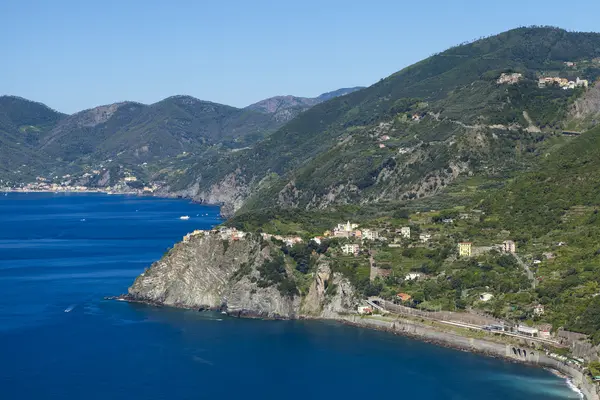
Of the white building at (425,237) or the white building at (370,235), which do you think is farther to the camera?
the white building at (370,235)

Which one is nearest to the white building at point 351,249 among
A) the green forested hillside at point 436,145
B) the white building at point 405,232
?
the white building at point 405,232

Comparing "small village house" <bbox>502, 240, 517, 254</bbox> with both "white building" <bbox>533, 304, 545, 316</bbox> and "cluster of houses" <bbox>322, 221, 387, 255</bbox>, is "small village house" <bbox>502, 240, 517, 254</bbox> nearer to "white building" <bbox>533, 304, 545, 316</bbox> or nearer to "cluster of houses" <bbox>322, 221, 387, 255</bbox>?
"white building" <bbox>533, 304, 545, 316</bbox>

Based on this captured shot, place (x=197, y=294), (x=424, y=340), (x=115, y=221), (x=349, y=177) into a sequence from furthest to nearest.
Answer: (x=115, y=221) → (x=349, y=177) → (x=197, y=294) → (x=424, y=340)

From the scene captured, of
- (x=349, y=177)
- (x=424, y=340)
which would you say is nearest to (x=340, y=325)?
(x=424, y=340)

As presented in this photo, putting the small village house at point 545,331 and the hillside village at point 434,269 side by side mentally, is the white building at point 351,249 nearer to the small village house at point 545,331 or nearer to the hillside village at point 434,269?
the hillside village at point 434,269

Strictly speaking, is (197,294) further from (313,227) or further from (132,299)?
(313,227)

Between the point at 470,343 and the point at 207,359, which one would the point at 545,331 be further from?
the point at 207,359
